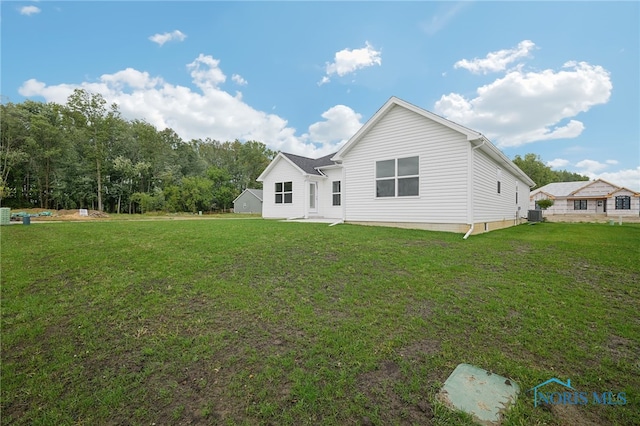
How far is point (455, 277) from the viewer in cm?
479

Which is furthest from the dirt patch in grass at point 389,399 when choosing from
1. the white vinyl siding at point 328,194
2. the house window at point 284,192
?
the house window at point 284,192

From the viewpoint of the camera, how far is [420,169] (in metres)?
10.3

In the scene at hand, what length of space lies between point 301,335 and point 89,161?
132 ft

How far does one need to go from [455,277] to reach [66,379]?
522 centimetres

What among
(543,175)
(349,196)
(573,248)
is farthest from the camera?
(543,175)

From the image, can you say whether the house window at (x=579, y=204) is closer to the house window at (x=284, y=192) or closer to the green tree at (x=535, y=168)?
the green tree at (x=535, y=168)

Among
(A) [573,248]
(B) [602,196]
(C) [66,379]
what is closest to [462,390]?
(C) [66,379]

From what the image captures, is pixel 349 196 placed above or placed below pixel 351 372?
above

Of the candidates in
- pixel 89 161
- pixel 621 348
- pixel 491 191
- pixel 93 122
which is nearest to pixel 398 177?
pixel 491 191

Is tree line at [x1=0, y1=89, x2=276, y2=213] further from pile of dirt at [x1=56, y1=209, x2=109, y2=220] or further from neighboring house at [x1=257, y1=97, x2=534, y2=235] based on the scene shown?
neighboring house at [x1=257, y1=97, x2=534, y2=235]

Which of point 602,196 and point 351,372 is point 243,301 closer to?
point 351,372

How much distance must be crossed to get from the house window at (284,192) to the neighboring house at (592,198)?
33681 mm

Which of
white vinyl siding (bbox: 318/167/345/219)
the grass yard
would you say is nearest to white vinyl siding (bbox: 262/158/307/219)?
white vinyl siding (bbox: 318/167/345/219)

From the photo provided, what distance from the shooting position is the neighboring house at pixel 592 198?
34.8 meters
